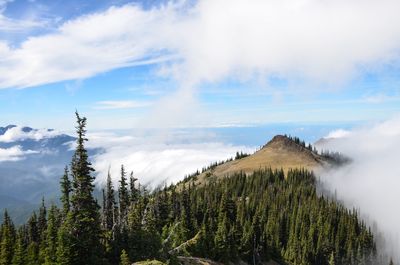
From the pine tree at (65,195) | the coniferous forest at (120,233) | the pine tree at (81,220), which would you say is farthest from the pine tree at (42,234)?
the pine tree at (81,220)

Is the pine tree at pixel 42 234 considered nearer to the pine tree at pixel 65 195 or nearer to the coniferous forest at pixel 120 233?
the coniferous forest at pixel 120 233

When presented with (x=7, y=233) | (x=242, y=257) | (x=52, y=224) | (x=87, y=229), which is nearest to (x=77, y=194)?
(x=87, y=229)

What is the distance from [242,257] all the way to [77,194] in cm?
7587

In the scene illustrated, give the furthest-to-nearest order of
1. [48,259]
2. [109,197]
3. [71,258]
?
[109,197] → [48,259] → [71,258]

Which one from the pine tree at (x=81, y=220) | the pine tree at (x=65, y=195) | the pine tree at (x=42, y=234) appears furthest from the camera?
the pine tree at (x=65, y=195)

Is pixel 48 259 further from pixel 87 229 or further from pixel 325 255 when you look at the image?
pixel 325 255

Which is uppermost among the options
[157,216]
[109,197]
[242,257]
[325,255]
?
[109,197]

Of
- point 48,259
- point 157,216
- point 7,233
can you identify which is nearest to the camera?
point 48,259

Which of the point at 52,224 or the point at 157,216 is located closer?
the point at 52,224

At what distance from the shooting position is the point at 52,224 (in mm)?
64812

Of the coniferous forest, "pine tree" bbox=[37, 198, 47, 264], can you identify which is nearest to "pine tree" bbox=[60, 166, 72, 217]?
the coniferous forest

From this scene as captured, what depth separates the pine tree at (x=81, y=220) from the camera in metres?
57.3

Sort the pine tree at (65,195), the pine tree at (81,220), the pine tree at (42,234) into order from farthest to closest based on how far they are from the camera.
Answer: the pine tree at (65,195)
the pine tree at (42,234)
the pine tree at (81,220)

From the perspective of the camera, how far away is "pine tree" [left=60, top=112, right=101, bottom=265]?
57312 mm
